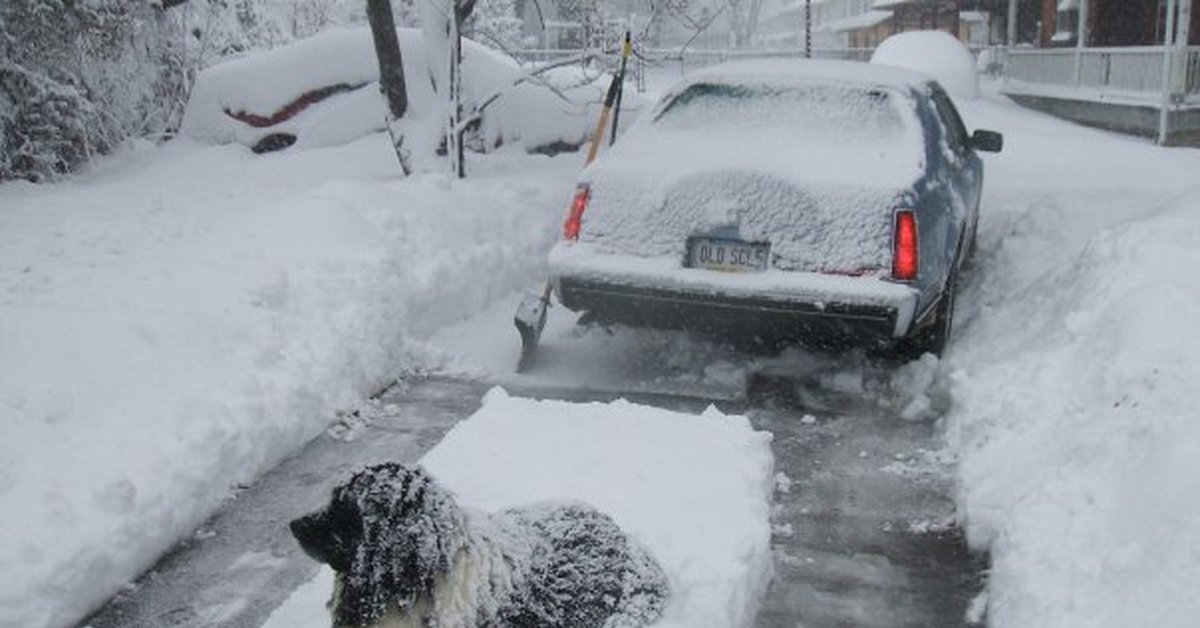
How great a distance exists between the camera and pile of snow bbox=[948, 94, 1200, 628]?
2883 millimetres

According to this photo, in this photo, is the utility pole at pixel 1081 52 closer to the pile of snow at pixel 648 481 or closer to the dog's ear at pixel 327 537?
the pile of snow at pixel 648 481

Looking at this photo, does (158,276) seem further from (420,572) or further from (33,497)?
(420,572)

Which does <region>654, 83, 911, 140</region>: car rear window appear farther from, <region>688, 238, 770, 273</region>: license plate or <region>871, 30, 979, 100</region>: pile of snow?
<region>871, 30, 979, 100</region>: pile of snow

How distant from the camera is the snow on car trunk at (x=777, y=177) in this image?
5.11 metres

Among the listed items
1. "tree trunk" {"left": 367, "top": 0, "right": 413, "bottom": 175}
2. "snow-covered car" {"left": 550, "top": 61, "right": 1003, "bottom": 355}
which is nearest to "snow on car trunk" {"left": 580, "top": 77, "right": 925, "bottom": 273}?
"snow-covered car" {"left": 550, "top": 61, "right": 1003, "bottom": 355}

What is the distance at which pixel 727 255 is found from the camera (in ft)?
17.2

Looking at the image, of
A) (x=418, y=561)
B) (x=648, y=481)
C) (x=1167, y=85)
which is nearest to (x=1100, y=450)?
(x=648, y=481)

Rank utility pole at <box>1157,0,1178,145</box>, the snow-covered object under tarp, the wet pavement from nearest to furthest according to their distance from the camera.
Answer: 1. the wet pavement
2. the snow-covered object under tarp
3. utility pole at <box>1157,0,1178,145</box>

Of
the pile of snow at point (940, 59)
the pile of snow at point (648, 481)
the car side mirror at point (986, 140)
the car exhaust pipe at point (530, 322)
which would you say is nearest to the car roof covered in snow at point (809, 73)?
the car side mirror at point (986, 140)

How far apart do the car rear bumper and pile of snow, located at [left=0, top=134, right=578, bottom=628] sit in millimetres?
1309

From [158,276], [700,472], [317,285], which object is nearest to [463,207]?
[317,285]

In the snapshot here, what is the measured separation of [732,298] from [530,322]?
4.38ft

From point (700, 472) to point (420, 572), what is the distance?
6.08ft

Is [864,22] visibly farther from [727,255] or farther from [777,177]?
[727,255]
